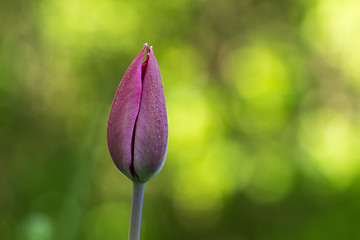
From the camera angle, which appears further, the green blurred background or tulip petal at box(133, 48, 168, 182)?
the green blurred background

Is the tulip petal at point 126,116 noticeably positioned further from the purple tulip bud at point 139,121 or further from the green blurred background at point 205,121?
the green blurred background at point 205,121

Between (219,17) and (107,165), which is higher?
(219,17)

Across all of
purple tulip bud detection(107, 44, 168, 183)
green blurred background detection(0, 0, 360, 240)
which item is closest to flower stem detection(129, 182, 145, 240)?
purple tulip bud detection(107, 44, 168, 183)

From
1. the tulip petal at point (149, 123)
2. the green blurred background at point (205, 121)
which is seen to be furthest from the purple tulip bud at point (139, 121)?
the green blurred background at point (205, 121)

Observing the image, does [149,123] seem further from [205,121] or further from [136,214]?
[205,121]

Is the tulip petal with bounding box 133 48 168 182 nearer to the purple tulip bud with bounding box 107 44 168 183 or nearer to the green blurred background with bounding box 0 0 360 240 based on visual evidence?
the purple tulip bud with bounding box 107 44 168 183

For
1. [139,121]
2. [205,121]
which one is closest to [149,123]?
[139,121]

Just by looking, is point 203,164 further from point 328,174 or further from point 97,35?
point 97,35

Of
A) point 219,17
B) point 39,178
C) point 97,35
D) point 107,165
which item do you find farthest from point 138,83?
point 219,17
